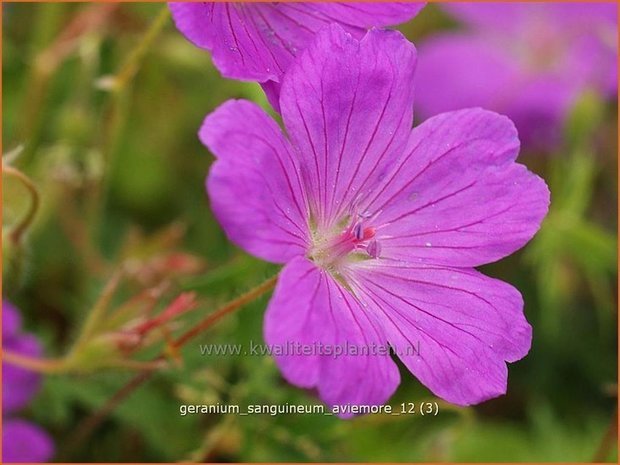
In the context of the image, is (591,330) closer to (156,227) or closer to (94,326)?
(156,227)


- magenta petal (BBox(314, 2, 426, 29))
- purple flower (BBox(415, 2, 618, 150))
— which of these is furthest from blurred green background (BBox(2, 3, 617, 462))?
magenta petal (BBox(314, 2, 426, 29))

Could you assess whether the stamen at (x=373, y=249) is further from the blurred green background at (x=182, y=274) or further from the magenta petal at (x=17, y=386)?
the magenta petal at (x=17, y=386)

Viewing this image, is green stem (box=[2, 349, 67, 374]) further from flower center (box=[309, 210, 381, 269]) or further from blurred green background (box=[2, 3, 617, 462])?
flower center (box=[309, 210, 381, 269])

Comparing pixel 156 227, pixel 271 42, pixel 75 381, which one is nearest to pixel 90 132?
pixel 156 227

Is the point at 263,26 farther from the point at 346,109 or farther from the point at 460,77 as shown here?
the point at 460,77


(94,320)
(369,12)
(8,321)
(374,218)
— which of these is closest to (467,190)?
(374,218)

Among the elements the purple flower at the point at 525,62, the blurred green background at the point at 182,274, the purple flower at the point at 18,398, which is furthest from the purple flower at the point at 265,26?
the purple flower at the point at 525,62
